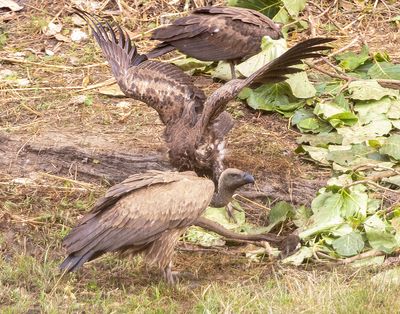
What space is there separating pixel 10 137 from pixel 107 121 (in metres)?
0.81

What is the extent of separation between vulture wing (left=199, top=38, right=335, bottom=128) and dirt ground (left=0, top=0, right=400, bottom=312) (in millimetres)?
655

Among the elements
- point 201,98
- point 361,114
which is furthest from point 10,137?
point 361,114

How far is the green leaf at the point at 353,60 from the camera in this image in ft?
28.9

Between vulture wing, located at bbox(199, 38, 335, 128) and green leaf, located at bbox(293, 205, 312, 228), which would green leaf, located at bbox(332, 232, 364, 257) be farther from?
vulture wing, located at bbox(199, 38, 335, 128)

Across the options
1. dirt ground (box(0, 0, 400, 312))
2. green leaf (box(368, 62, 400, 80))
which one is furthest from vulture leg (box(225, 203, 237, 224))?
green leaf (box(368, 62, 400, 80))

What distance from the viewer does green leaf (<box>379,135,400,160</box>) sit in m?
7.36

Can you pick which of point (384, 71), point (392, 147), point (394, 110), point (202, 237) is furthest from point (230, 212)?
point (384, 71)

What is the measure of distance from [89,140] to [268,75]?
6.14 ft

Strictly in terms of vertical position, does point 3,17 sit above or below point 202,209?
below

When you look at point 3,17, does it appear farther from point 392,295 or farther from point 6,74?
point 392,295

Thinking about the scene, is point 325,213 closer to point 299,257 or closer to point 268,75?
point 299,257

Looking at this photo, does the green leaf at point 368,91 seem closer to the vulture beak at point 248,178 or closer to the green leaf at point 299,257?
the vulture beak at point 248,178

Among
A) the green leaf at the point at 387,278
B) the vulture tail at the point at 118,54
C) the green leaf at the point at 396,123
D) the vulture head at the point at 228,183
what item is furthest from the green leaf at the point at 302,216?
the vulture tail at the point at 118,54

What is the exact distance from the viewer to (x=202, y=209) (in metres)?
6.28
